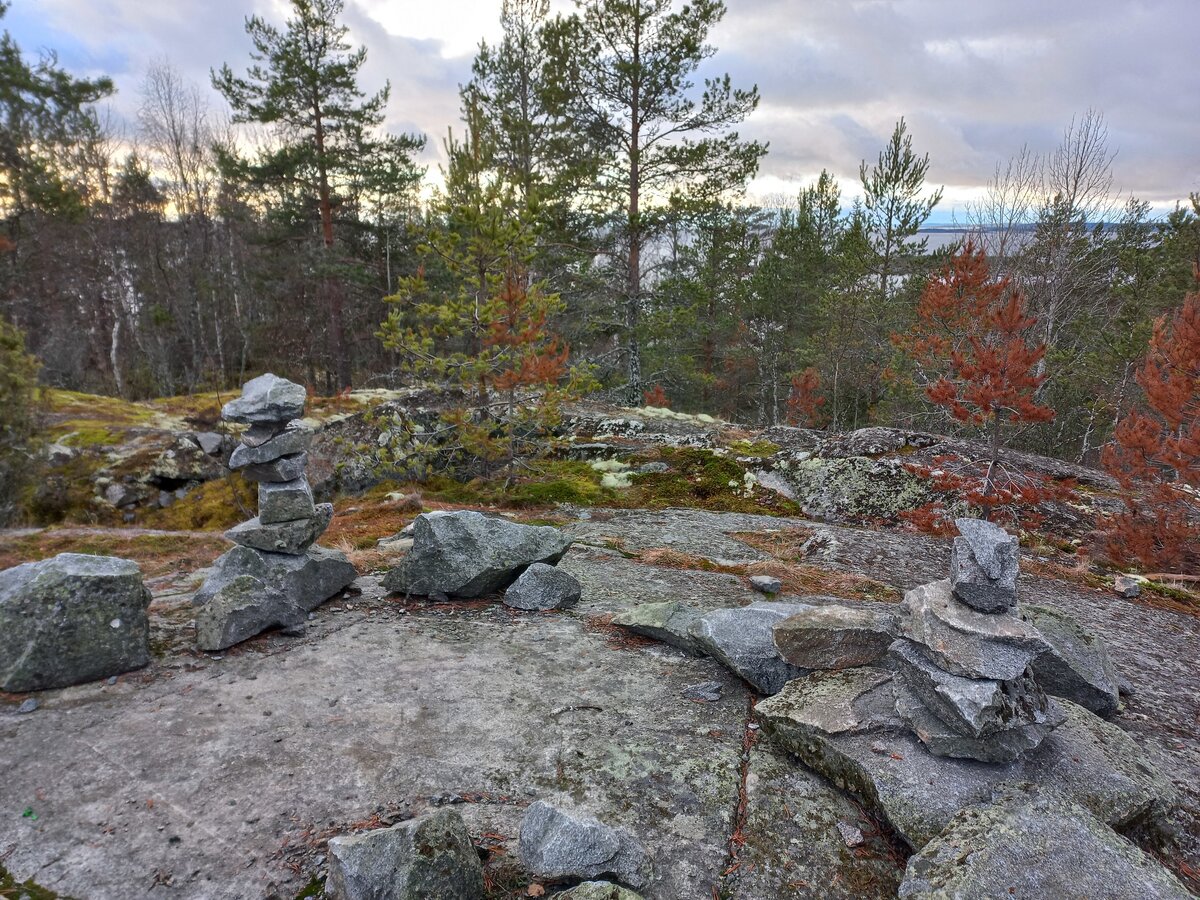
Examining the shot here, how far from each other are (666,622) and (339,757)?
262 centimetres

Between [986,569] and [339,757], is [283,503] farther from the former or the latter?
[986,569]

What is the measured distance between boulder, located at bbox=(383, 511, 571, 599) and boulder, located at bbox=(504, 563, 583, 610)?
21 centimetres

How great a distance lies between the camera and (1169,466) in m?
9.52

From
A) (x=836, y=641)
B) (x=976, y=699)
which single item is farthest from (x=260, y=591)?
(x=976, y=699)

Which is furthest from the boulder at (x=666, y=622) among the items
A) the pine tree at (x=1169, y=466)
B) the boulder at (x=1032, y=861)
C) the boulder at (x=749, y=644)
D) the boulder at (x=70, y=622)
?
the pine tree at (x=1169, y=466)

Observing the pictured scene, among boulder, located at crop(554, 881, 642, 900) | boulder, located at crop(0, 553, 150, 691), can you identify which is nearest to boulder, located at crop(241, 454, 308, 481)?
boulder, located at crop(0, 553, 150, 691)

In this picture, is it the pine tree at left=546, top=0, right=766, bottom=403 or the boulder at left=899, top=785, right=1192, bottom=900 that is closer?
the boulder at left=899, top=785, right=1192, bottom=900

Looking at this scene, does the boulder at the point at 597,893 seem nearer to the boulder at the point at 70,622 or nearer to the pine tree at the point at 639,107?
the boulder at the point at 70,622

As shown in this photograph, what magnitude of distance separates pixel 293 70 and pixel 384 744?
2374 centimetres

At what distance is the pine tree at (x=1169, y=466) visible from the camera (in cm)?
847

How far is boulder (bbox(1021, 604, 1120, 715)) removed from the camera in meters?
3.91

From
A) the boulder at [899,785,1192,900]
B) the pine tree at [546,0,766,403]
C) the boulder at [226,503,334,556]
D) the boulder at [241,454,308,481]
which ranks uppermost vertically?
the pine tree at [546,0,766,403]

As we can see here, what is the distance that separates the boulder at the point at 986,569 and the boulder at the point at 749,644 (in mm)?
1250

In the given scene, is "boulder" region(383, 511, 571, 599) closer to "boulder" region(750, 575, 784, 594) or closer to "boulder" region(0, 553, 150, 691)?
"boulder" region(0, 553, 150, 691)
